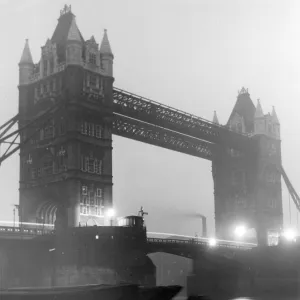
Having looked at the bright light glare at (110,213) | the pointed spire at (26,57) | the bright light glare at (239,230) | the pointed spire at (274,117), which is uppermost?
the pointed spire at (26,57)

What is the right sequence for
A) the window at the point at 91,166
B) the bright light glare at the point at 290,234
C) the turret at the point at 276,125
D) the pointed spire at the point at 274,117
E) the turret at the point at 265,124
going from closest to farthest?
the window at the point at 91,166 < the bright light glare at the point at 290,234 < the turret at the point at 265,124 < the turret at the point at 276,125 < the pointed spire at the point at 274,117

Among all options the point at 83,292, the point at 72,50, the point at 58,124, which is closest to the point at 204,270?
the point at 58,124

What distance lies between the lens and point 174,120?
112875mm

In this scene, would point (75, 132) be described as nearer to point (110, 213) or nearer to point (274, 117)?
point (110, 213)

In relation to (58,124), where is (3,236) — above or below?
below

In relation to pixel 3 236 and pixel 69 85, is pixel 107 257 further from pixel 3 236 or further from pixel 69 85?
pixel 69 85

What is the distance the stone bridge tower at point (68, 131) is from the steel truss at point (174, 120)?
16.2 ft

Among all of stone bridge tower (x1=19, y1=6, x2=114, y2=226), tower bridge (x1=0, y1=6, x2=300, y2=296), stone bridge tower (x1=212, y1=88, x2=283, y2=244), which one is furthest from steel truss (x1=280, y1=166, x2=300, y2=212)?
stone bridge tower (x1=19, y1=6, x2=114, y2=226)

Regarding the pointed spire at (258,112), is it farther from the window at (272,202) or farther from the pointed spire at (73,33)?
the pointed spire at (73,33)

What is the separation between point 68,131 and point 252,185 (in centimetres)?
5100

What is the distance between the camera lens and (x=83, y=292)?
54344mm

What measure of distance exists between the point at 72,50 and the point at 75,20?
290 inches

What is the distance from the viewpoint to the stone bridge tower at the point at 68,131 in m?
93.5

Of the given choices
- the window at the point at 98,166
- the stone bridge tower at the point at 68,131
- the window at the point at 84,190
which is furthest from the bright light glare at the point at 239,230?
the window at the point at 84,190
